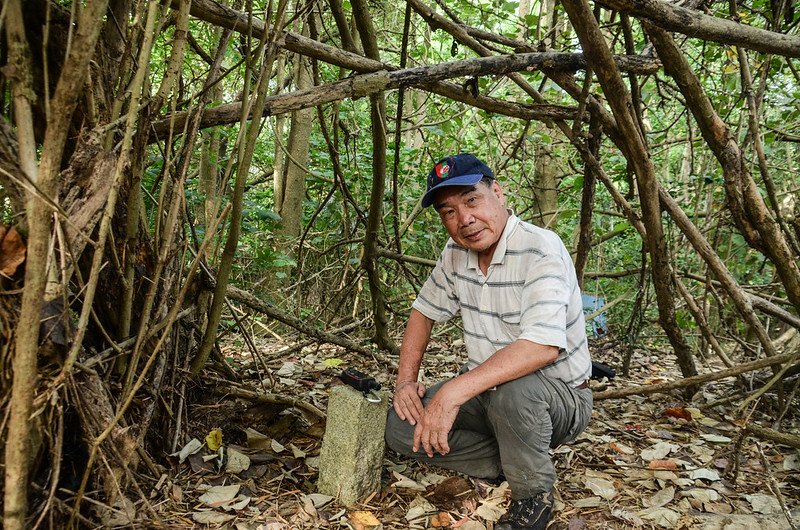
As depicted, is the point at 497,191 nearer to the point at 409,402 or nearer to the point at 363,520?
the point at 409,402

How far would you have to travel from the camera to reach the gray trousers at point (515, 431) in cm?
235

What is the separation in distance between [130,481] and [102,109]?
4.45 ft

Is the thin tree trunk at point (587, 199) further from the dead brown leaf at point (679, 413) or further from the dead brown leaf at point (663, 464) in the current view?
the dead brown leaf at point (663, 464)

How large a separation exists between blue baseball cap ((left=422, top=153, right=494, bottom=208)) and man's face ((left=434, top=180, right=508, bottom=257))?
0.05 meters

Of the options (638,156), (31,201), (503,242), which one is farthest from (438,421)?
(638,156)

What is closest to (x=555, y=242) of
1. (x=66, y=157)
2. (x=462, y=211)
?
(x=462, y=211)

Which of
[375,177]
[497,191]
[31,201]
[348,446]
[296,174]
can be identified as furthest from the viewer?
[296,174]

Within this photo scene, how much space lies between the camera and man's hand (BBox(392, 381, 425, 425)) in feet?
8.50

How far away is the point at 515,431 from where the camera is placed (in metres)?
2.36

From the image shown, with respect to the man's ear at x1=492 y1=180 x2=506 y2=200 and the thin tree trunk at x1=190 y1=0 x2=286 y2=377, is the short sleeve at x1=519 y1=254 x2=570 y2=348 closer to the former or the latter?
the man's ear at x1=492 y1=180 x2=506 y2=200

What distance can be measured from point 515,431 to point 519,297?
1.84 ft

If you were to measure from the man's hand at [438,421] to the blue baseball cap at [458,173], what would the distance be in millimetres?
846

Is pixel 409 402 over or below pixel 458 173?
below

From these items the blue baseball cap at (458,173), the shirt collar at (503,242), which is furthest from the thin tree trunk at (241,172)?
the shirt collar at (503,242)
